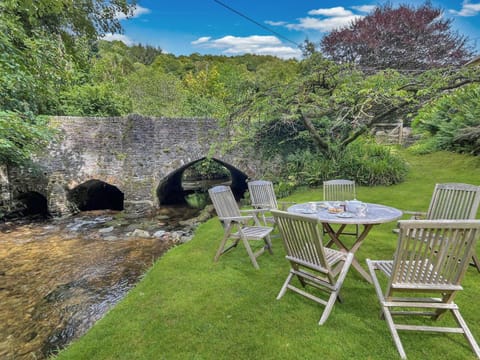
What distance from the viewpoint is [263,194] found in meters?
5.31

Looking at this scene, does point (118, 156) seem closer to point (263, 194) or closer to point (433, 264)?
point (263, 194)

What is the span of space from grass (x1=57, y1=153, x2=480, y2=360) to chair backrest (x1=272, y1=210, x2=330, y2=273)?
565mm

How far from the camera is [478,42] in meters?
15.7

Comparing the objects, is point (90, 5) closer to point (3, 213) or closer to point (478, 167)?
point (3, 213)

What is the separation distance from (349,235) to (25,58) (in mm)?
7103

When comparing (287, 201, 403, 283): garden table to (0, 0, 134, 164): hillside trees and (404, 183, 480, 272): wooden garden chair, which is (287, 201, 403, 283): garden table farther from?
(0, 0, 134, 164): hillside trees

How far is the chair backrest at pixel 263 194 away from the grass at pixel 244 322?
121 cm

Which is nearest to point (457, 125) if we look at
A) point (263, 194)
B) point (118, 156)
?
point (263, 194)

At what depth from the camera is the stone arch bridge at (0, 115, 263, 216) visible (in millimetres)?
9438

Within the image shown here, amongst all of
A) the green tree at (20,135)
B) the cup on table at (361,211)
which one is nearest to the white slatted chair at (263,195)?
the cup on table at (361,211)

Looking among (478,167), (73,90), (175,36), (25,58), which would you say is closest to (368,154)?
(478,167)

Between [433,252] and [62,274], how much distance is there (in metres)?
5.95

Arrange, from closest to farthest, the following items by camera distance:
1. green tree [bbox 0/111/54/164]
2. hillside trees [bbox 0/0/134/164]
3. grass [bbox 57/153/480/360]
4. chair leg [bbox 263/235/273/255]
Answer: grass [bbox 57/153/480/360], chair leg [bbox 263/235/273/255], hillside trees [bbox 0/0/134/164], green tree [bbox 0/111/54/164]

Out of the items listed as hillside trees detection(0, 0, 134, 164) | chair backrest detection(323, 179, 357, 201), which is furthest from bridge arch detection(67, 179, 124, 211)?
chair backrest detection(323, 179, 357, 201)
